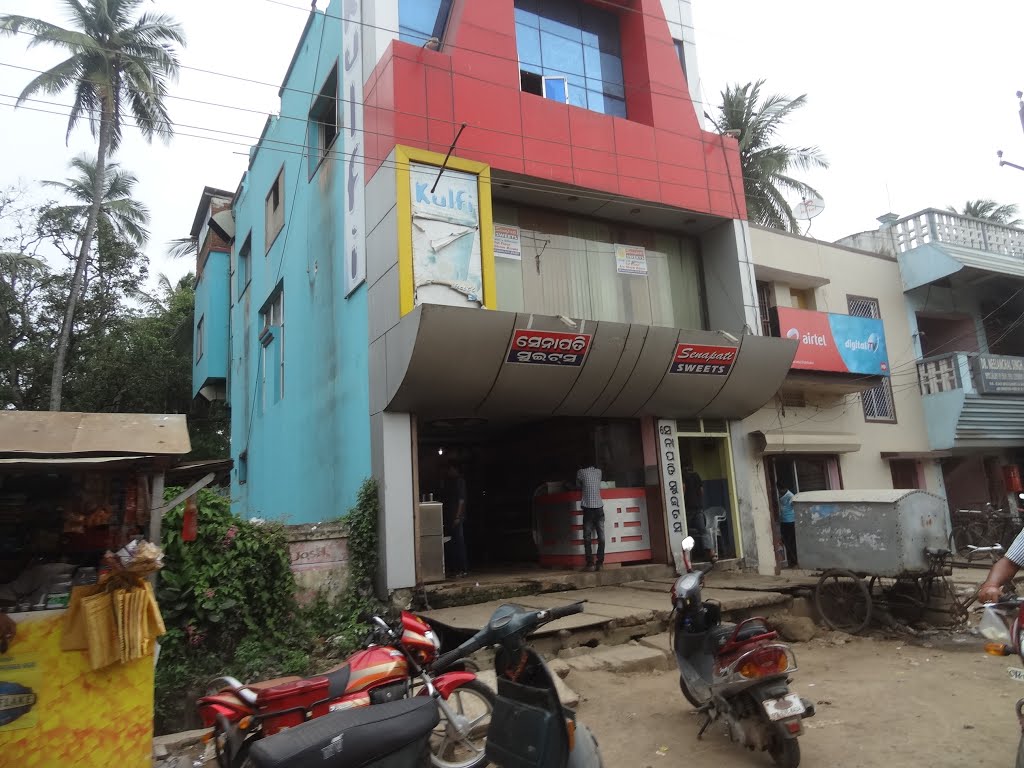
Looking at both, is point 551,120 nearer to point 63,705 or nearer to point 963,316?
point 63,705

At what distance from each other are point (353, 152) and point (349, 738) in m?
10.2

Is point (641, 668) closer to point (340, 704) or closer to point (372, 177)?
point (340, 704)

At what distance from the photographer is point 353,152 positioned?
11227 mm

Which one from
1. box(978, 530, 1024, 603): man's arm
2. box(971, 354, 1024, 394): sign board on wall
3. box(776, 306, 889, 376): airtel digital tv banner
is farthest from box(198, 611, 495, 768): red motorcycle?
box(971, 354, 1024, 394): sign board on wall

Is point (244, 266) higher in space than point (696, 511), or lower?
higher

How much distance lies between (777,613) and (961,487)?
A: 39.9ft

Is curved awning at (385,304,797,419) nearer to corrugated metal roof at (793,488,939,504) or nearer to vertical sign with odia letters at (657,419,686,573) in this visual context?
vertical sign with odia letters at (657,419,686,573)

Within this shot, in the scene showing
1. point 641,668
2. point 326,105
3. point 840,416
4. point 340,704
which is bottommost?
point 641,668

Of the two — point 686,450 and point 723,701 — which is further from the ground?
point 686,450

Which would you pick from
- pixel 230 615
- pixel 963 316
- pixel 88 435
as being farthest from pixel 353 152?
pixel 963 316

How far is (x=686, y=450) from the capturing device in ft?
43.7

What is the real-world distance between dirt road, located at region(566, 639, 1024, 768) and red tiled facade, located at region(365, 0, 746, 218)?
7.72 meters

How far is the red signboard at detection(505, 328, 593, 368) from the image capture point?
9.49m

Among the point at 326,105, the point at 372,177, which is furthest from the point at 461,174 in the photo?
the point at 326,105
